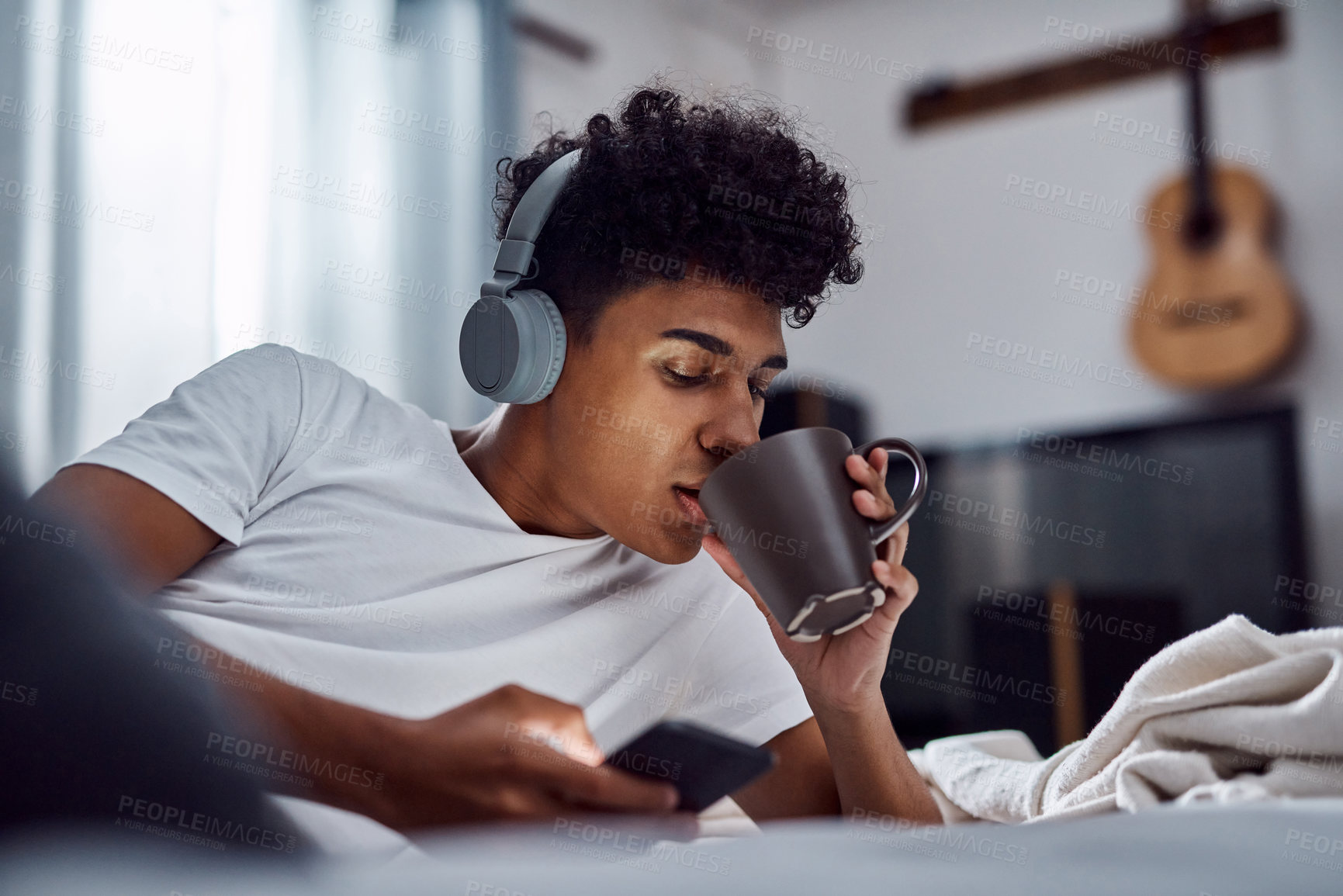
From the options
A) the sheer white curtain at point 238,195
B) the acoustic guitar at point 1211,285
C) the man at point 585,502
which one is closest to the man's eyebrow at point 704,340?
the man at point 585,502

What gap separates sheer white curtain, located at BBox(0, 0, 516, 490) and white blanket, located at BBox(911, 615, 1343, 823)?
1296 mm

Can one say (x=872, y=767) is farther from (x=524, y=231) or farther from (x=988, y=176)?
(x=988, y=176)

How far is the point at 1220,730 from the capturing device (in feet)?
2.05

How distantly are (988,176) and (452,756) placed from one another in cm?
308

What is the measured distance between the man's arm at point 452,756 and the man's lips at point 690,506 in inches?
14.9

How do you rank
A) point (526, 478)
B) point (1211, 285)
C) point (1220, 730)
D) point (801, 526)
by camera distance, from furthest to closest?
point (1211, 285) → point (526, 478) → point (801, 526) → point (1220, 730)

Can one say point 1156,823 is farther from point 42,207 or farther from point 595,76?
point 595,76

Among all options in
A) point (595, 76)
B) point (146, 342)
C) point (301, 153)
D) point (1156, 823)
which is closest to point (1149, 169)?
point (595, 76)

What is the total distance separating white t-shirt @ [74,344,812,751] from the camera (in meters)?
0.88

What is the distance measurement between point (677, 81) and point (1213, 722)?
2.81 m

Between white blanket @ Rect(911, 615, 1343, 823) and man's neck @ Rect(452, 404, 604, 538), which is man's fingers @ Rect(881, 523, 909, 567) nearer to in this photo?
white blanket @ Rect(911, 615, 1343, 823)

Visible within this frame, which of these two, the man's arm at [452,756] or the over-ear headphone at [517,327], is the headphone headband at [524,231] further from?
the man's arm at [452,756]

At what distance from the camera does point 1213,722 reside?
627mm

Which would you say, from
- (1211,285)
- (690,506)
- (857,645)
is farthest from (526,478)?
(1211,285)
